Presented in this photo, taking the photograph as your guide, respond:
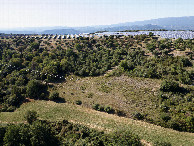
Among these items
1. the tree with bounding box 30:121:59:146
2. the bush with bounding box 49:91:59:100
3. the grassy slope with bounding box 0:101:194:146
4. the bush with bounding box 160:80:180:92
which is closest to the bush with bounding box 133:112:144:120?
the grassy slope with bounding box 0:101:194:146

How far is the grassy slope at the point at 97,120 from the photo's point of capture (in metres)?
26.8

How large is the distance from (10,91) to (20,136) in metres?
27.0

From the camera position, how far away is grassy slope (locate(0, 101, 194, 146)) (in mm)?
26812

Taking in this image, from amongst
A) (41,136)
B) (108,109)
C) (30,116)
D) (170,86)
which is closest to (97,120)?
(108,109)

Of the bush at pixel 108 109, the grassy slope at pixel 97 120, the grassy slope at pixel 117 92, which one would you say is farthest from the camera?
the grassy slope at pixel 117 92

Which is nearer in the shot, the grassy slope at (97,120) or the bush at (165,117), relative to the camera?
the grassy slope at (97,120)

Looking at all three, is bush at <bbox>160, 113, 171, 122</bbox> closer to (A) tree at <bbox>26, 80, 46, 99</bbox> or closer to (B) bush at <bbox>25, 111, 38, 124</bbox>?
(B) bush at <bbox>25, 111, 38, 124</bbox>

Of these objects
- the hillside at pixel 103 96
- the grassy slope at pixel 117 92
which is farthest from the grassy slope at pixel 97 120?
the grassy slope at pixel 117 92

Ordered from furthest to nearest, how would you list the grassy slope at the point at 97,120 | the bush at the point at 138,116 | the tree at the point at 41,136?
1. the bush at the point at 138,116
2. the grassy slope at the point at 97,120
3. the tree at the point at 41,136

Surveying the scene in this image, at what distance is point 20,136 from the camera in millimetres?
25016

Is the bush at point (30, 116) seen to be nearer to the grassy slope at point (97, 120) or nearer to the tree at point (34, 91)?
the grassy slope at point (97, 120)

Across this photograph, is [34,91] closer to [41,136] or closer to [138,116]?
[41,136]

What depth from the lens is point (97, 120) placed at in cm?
3266

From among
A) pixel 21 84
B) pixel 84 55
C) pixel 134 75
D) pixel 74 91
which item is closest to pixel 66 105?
pixel 74 91
